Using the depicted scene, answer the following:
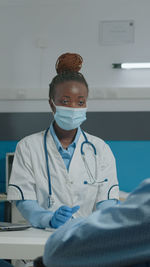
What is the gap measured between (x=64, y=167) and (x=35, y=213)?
0.27m

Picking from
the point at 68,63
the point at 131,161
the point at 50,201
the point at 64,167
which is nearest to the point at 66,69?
the point at 68,63

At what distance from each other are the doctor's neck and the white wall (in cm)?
188

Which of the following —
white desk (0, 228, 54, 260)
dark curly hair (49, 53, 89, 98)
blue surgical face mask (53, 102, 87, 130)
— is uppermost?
dark curly hair (49, 53, 89, 98)

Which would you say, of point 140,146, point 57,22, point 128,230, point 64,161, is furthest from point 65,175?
point 57,22

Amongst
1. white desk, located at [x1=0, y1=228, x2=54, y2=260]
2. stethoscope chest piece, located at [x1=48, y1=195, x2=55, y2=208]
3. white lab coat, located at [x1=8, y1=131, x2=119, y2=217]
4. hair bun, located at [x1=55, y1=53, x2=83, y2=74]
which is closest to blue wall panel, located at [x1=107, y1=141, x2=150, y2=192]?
hair bun, located at [x1=55, y1=53, x2=83, y2=74]

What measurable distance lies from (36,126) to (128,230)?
3362mm

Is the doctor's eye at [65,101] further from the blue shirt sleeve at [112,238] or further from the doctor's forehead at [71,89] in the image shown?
the blue shirt sleeve at [112,238]

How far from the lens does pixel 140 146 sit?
3.78 metres

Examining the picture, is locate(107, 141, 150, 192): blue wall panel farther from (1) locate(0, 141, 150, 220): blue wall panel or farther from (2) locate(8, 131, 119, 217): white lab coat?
(2) locate(8, 131, 119, 217): white lab coat

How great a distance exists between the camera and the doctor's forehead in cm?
194

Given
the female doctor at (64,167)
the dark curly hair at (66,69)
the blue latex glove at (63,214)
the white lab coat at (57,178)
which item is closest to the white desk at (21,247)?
the blue latex glove at (63,214)

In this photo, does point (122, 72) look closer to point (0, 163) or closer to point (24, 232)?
point (0, 163)

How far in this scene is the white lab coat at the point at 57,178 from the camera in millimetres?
1789

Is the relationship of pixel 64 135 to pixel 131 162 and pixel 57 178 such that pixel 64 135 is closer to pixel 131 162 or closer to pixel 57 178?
pixel 57 178
